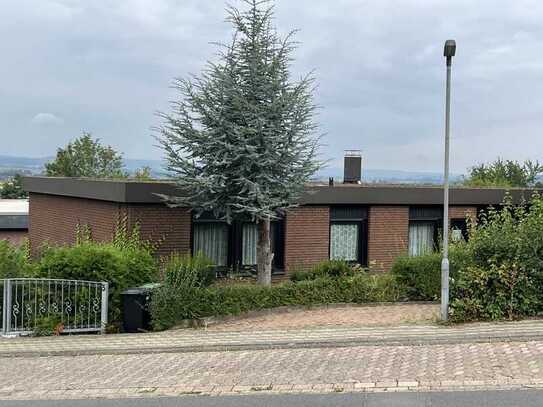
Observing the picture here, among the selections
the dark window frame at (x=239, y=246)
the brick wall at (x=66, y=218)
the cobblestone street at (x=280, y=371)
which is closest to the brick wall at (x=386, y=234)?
the dark window frame at (x=239, y=246)

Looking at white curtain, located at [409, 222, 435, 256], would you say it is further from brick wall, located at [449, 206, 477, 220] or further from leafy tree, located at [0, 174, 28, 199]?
leafy tree, located at [0, 174, 28, 199]

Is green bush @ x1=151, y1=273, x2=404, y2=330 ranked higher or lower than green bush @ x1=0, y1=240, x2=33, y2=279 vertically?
lower

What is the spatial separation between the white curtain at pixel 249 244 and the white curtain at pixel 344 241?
2.51 m

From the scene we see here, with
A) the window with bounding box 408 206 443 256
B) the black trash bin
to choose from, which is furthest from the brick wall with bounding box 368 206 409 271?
the black trash bin

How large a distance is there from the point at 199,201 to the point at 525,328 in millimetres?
7628

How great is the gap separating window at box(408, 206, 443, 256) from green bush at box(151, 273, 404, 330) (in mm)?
6867

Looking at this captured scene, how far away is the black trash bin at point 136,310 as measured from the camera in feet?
40.7

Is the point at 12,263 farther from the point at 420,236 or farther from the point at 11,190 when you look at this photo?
the point at 11,190

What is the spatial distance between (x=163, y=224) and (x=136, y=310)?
478cm

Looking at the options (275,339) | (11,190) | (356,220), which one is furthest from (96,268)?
(11,190)

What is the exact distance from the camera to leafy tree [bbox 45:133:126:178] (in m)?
54.2

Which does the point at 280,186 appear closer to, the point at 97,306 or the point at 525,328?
the point at 97,306

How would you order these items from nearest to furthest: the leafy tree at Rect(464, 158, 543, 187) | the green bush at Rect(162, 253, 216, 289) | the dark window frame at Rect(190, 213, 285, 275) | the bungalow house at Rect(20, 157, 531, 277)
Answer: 1. the green bush at Rect(162, 253, 216, 289)
2. the bungalow house at Rect(20, 157, 531, 277)
3. the dark window frame at Rect(190, 213, 285, 275)
4. the leafy tree at Rect(464, 158, 543, 187)

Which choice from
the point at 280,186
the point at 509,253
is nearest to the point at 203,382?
the point at 509,253
